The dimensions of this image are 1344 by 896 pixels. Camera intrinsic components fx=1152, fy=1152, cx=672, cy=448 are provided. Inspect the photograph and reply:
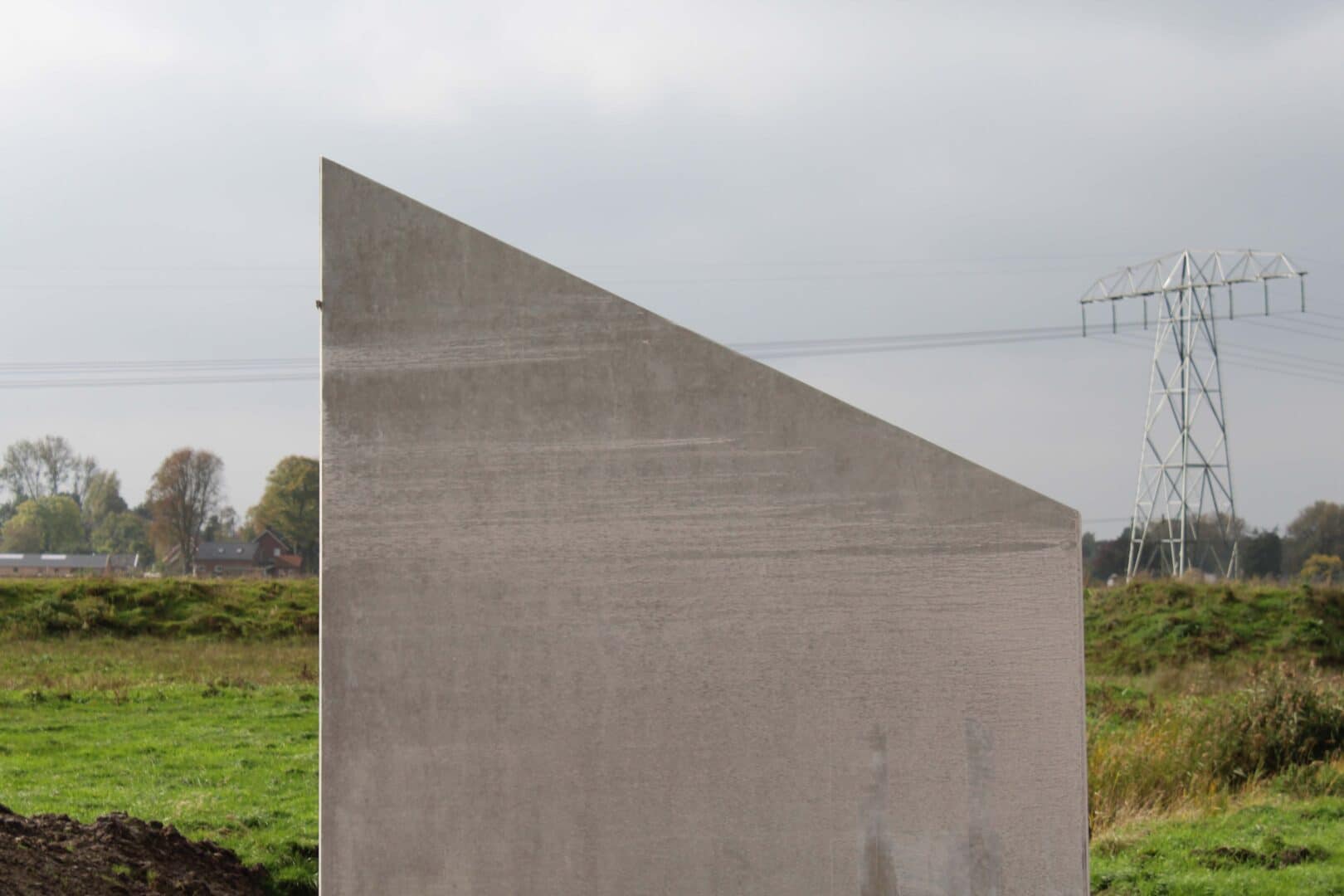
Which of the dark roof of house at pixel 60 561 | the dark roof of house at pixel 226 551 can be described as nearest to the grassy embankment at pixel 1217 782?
the dark roof of house at pixel 226 551

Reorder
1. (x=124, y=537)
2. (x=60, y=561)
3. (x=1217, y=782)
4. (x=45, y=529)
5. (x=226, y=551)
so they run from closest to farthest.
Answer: (x=1217, y=782) → (x=60, y=561) → (x=226, y=551) → (x=45, y=529) → (x=124, y=537)

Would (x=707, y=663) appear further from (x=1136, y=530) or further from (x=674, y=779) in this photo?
(x=1136, y=530)

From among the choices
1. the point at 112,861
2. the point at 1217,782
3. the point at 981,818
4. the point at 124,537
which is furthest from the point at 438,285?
the point at 124,537

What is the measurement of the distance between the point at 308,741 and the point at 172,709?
307 cm

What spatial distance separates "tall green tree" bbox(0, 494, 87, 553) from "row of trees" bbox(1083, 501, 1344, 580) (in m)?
44.9

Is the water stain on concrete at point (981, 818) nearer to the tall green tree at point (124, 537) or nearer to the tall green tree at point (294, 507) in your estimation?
the tall green tree at point (294, 507)

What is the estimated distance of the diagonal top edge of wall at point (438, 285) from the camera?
4848 mm

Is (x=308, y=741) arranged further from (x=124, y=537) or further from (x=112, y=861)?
(x=124, y=537)

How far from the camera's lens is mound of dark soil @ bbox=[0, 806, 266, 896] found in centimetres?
561

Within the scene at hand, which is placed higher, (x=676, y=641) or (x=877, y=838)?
(x=676, y=641)

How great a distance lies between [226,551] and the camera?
163ft

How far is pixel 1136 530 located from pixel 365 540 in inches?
1100

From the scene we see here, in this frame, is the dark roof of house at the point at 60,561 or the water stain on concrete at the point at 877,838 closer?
the water stain on concrete at the point at 877,838

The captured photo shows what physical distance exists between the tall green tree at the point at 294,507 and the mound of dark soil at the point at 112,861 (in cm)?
3773
